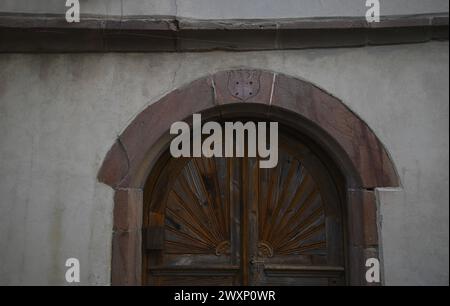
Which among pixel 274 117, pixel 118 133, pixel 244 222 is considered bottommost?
pixel 244 222

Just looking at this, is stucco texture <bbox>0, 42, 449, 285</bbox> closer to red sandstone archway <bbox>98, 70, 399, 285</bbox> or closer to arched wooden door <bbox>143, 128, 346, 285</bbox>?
red sandstone archway <bbox>98, 70, 399, 285</bbox>

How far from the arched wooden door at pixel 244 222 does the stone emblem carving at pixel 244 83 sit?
1.48 feet

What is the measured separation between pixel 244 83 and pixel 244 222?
0.95m

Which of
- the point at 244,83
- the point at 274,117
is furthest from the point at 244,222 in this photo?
the point at 244,83

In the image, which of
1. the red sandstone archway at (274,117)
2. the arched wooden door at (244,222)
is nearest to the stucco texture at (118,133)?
the red sandstone archway at (274,117)

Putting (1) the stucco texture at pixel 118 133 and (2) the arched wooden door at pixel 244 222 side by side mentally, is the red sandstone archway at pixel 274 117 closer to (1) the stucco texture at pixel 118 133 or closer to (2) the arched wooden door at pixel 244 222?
(1) the stucco texture at pixel 118 133

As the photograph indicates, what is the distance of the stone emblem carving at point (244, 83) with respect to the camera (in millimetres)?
3230

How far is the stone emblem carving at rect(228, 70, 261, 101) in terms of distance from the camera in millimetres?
3230

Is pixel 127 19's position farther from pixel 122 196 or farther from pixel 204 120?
pixel 122 196

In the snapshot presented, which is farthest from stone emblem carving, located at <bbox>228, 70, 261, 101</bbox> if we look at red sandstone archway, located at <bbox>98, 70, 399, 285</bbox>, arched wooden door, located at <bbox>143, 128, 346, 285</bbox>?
arched wooden door, located at <bbox>143, 128, 346, 285</bbox>

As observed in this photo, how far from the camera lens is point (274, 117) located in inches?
130

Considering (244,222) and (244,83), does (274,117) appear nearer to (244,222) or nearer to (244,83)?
(244,83)

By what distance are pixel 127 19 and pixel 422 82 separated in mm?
1986
